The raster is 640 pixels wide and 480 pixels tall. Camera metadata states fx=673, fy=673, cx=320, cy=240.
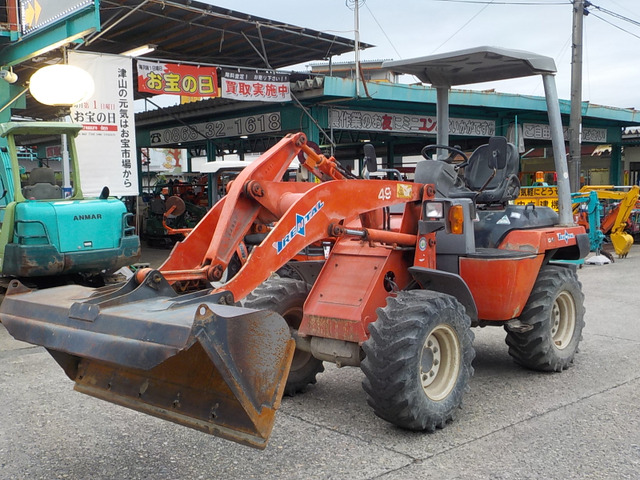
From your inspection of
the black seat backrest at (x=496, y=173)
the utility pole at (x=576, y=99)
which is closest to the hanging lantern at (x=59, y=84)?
the black seat backrest at (x=496, y=173)

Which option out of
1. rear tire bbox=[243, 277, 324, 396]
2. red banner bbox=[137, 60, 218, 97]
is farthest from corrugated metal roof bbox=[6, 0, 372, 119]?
rear tire bbox=[243, 277, 324, 396]

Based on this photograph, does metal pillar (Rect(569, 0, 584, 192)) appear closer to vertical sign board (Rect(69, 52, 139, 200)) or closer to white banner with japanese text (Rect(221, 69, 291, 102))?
white banner with japanese text (Rect(221, 69, 291, 102))

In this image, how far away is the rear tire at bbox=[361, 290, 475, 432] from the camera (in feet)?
13.9

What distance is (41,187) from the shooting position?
30.8ft

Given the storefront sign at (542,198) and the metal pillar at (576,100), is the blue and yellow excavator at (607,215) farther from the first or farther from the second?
the metal pillar at (576,100)

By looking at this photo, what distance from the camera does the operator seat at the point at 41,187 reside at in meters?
9.34

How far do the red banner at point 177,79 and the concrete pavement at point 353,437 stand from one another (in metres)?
6.96

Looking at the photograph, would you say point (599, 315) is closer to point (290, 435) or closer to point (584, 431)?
point (584, 431)

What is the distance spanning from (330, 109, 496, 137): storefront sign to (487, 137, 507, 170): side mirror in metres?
9.75

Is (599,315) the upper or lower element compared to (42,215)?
lower

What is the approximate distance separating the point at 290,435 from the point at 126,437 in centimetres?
111

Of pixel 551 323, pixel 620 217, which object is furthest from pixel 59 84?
pixel 620 217

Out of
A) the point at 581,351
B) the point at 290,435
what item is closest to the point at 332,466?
the point at 290,435

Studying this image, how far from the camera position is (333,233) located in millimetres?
4508
